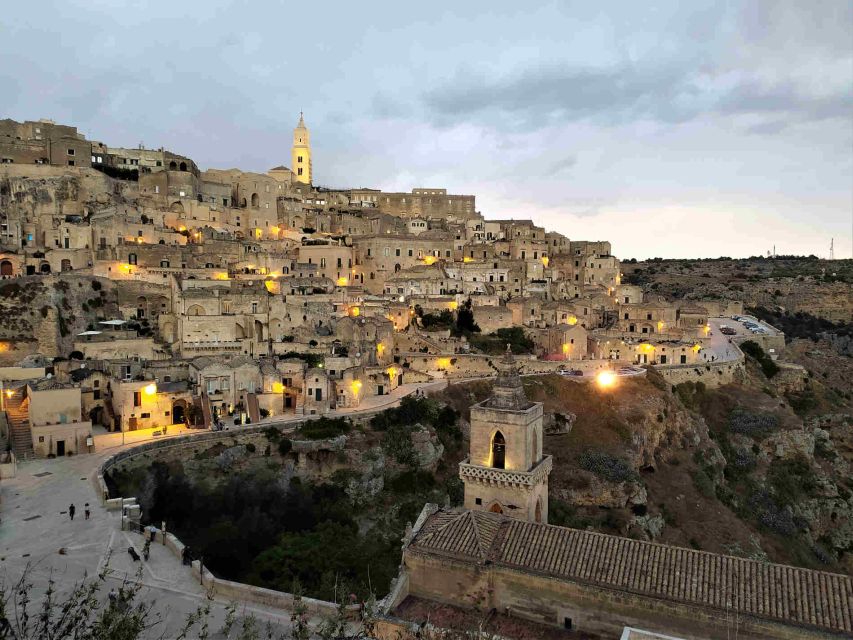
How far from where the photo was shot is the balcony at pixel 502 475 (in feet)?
65.0

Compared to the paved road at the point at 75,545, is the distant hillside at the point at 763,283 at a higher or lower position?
higher

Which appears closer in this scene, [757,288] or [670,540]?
[670,540]

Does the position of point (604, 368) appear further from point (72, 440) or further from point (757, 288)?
point (757, 288)

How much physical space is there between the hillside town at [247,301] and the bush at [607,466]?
1178cm

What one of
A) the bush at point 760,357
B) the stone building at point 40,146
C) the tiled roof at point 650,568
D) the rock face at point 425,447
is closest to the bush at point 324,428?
the rock face at point 425,447

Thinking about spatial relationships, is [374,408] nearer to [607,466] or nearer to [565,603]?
[607,466]

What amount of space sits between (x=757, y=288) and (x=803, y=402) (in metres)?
46.8

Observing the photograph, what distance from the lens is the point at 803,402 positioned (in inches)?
2078

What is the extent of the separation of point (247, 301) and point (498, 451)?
3062cm

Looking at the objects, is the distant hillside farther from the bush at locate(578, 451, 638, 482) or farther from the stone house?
the stone house

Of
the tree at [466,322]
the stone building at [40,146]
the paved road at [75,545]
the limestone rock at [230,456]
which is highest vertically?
the stone building at [40,146]

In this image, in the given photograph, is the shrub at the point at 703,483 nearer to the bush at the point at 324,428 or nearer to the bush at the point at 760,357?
the bush at the point at 760,357

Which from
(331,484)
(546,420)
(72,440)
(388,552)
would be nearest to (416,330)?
(546,420)

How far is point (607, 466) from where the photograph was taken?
124ft
